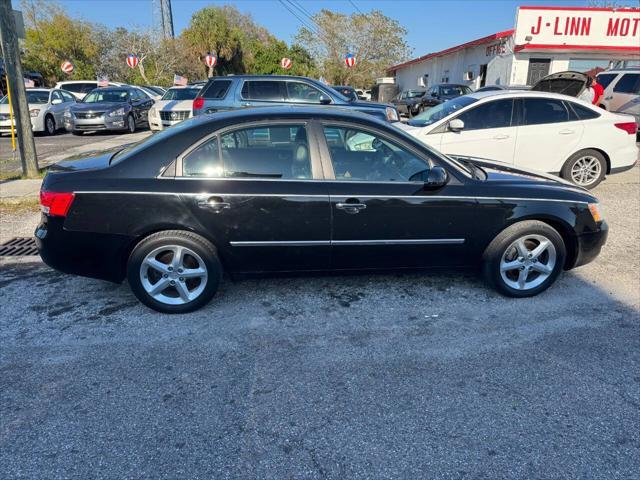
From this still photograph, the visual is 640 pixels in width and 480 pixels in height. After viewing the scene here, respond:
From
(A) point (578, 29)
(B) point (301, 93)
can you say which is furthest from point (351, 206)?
(A) point (578, 29)

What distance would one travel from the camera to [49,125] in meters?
16.1

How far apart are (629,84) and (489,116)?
9628 mm

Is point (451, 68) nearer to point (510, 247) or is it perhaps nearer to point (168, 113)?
point (168, 113)

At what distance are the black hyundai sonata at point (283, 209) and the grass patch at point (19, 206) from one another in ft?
11.3

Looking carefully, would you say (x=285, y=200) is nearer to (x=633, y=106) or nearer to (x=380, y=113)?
(x=380, y=113)

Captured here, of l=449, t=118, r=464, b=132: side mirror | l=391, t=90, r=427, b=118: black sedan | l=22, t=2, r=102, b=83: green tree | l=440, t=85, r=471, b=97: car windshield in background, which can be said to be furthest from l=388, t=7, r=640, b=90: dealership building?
l=22, t=2, r=102, b=83: green tree

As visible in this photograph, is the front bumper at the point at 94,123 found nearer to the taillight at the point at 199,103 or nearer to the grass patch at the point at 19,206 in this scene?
the taillight at the point at 199,103

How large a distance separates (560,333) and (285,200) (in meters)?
2.30

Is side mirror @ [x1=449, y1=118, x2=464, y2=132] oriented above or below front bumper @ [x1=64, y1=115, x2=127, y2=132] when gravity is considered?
above

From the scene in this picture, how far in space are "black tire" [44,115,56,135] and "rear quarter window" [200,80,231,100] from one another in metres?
9.01

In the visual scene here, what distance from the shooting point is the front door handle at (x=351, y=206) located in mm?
3600

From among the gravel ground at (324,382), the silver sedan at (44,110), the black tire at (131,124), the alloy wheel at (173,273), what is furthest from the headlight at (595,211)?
the silver sedan at (44,110)

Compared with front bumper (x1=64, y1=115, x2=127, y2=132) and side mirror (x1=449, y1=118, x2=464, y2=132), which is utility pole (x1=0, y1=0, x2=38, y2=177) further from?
front bumper (x1=64, y1=115, x2=127, y2=132)

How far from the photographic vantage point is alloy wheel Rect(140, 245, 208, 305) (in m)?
3.57
